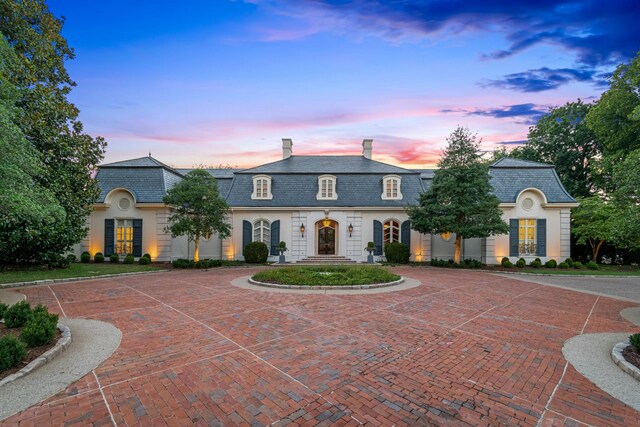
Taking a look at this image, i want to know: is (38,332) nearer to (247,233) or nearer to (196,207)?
(196,207)

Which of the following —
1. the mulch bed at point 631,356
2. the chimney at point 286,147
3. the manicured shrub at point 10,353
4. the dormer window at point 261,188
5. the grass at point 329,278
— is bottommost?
the grass at point 329,278

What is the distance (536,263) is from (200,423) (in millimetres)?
22702

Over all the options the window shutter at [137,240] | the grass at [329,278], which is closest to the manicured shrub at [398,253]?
the grass at [329,278]

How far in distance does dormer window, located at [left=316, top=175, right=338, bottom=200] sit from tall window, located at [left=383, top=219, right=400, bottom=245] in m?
4.21

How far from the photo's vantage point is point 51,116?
13.1 metres

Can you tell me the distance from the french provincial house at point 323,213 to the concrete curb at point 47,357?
1550 centimetres

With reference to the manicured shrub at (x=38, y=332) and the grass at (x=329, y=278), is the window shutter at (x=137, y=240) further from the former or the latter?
the manicured shrub at (x=38, y=332)

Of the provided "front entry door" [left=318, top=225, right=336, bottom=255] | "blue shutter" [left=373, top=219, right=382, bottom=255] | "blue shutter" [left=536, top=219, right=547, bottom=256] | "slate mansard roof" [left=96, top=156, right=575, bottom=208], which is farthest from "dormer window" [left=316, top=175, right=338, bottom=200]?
"blue shutter" [left=536, top=219, right=547, bottom=256]

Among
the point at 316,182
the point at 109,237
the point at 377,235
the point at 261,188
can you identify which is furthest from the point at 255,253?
the point at 109,237

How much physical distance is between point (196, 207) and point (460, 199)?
16.0m

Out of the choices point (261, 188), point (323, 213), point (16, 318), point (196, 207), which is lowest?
point (16, 318)

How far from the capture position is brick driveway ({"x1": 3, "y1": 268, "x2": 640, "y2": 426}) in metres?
3.60

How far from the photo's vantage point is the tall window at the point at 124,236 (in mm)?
20359

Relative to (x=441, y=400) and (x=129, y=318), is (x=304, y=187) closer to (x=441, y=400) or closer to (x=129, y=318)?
(x=129, y=318)
